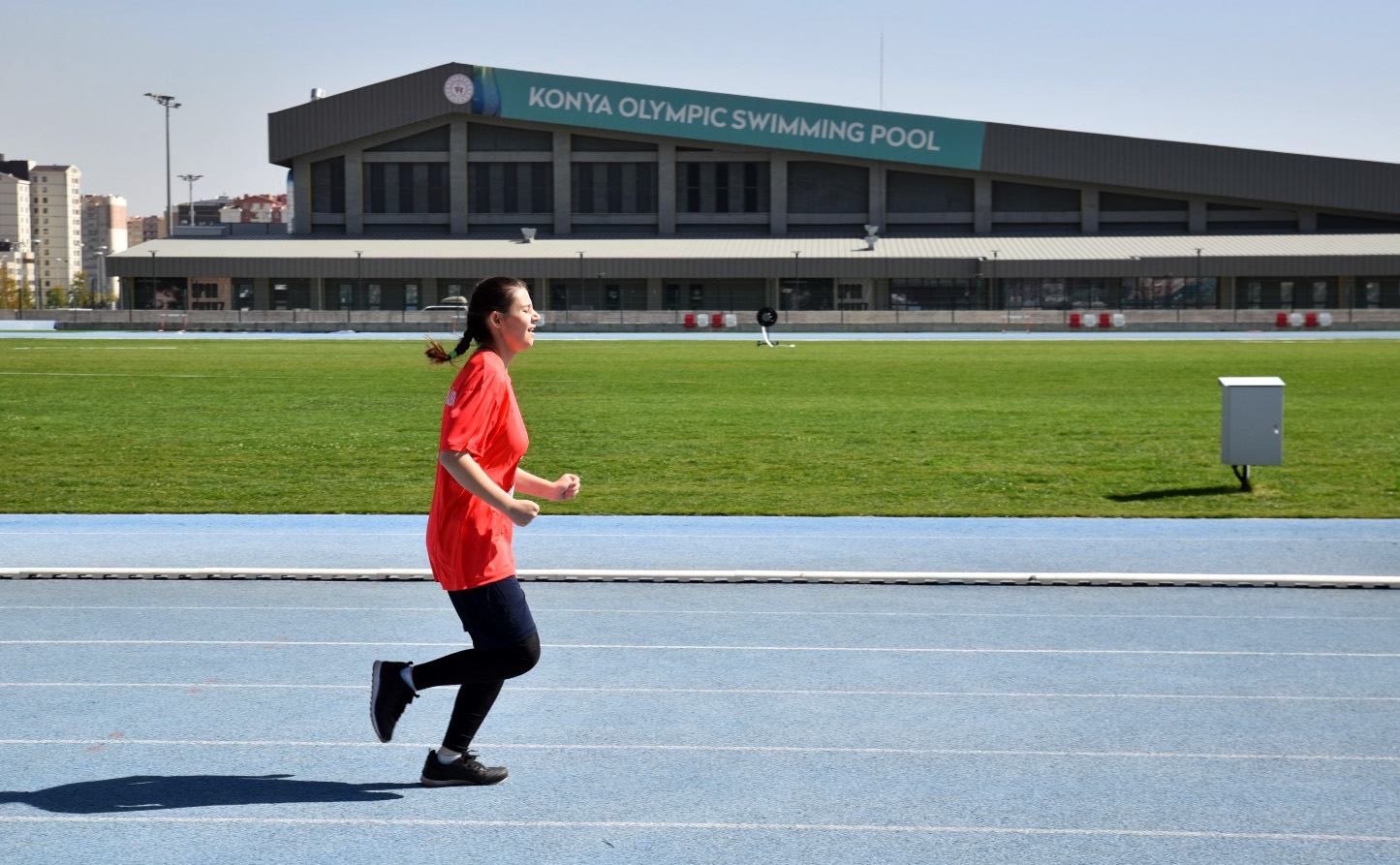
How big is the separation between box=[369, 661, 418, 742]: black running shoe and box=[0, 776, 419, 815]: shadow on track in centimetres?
23

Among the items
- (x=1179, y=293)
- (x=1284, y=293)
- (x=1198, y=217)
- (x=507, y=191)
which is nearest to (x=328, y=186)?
(x=507, y=191)

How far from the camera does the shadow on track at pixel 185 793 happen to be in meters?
5.06

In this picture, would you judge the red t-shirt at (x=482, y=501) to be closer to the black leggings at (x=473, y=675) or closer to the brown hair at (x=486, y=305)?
the brown hair at (x=486, y=305)

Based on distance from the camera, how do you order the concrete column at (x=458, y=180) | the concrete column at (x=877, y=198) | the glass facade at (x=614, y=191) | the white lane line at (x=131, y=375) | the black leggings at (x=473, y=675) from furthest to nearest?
1. the glass facade at (x=614, y=191)
2. the concrete column at (x=458, y=180)
3. the concrete column at (x=877, y=198)
4. the white lane line at (x=131, y=375)
5. the black leggings at (x=473, y=675)

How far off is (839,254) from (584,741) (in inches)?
2894

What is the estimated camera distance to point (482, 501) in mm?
4984

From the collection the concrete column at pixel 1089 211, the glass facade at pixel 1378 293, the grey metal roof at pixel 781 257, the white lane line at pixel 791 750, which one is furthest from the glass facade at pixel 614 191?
the white lane line at pixel 791 750

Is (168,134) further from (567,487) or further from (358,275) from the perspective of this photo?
(567,487)

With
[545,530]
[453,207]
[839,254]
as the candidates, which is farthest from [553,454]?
[453,207]

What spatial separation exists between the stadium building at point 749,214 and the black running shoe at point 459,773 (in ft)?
236

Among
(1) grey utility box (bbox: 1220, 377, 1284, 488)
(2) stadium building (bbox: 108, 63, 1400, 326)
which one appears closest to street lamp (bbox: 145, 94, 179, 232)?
(2) stadium building (bbox: 108, 63, 1400, 326)

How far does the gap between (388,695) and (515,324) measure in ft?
4.90

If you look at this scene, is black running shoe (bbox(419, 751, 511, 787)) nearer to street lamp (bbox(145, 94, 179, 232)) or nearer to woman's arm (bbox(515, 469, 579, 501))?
woman's arm (bbox(515, 469, 579, 501))

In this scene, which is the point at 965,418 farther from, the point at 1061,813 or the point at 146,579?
the point at 1061,813
